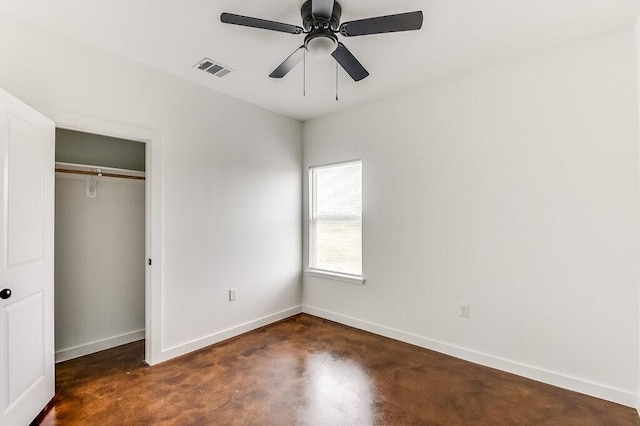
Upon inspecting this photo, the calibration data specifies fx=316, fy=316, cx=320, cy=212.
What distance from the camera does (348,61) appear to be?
7.49 feet

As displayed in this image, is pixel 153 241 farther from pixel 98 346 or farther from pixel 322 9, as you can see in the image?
pixel 322 9

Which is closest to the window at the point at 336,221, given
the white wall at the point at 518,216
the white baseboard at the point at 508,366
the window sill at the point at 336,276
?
the window sill at the point at 336,276

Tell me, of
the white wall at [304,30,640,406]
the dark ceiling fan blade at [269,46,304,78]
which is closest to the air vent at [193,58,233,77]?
the dark ceiling fan blade at [269,46,304,78]

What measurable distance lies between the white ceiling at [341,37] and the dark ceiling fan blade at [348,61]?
22cm

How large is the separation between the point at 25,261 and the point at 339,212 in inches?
116

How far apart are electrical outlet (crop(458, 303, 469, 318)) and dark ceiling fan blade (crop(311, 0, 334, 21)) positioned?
262 centimetres

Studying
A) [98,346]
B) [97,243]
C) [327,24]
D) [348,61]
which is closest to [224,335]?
[98,346]

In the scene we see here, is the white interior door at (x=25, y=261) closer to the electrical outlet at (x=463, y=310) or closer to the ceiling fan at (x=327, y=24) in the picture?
the ceiling fan at (x=327, y=24)

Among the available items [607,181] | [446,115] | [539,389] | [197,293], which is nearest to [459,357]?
[539,389]

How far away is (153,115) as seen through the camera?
285cm

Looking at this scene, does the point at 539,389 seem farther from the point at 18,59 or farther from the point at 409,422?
the point at 18,59

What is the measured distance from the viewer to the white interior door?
1.78m

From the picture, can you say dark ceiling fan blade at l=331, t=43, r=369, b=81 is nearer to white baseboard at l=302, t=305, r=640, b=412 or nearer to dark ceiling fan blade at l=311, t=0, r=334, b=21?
dark ceiling fan blade at l=311, t=0, r=334, b=21

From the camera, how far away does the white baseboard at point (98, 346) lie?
2.88 meters
